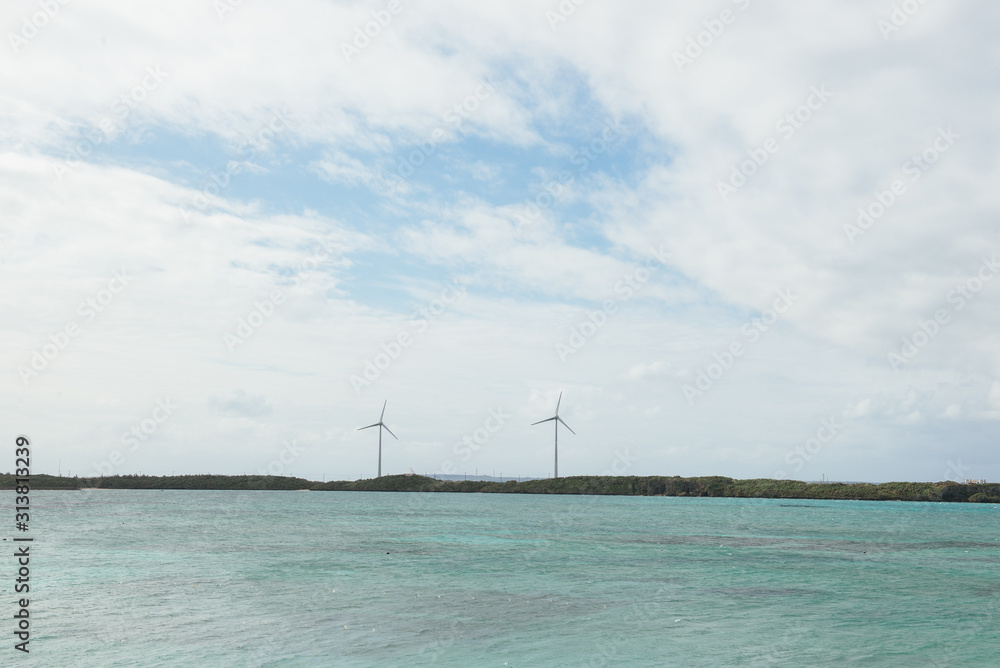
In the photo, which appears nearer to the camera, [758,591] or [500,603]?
[500,603]

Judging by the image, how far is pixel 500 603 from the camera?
29.5 m

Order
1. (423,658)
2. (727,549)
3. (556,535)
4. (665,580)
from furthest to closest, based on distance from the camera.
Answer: (556,535)
(727,549)
(665,580)
(423,658)

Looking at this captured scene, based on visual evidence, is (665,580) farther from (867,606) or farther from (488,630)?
(488,630)

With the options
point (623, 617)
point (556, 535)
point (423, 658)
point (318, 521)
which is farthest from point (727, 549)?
point (318, 521)

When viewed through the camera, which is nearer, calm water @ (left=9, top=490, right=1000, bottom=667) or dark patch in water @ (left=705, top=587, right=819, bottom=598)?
calm water @ (left=9, top=490, right=1000, bottom=667)

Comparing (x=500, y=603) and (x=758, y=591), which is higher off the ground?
(x=500, y=603)

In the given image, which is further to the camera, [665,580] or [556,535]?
[556,535]

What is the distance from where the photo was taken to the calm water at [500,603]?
21844 mm

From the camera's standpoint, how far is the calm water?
2184cm

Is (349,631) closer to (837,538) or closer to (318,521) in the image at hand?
(837,538)

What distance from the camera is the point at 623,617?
2709 centimetres

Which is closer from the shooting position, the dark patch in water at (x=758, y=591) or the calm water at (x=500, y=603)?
the calm water at (x=500, y=603)

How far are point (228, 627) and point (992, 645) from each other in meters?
25.3

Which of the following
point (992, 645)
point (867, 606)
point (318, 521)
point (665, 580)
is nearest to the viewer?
point (992, 645)
